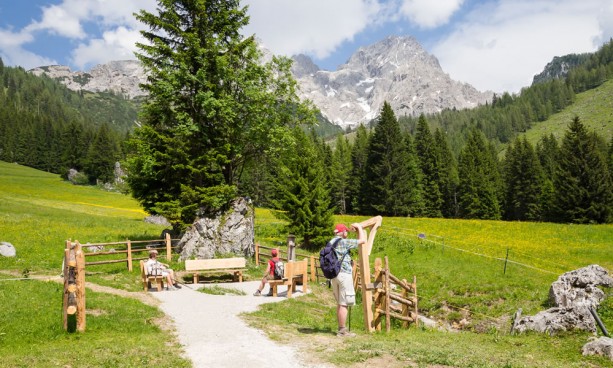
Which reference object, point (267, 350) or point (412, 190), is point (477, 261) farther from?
point (412, 190)

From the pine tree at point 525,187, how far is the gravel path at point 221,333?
64.0 m

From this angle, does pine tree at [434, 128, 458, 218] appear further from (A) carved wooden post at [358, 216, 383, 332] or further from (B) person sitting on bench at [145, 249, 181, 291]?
(A) carved wooden post at [358, 216, 383, 332]

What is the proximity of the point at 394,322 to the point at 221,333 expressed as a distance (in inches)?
268

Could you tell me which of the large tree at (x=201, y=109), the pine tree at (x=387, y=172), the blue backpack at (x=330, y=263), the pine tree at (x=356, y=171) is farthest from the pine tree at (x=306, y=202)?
the pine tree at (x=356, y=171)

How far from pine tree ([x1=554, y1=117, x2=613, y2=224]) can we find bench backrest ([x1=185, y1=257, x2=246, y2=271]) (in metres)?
45.1

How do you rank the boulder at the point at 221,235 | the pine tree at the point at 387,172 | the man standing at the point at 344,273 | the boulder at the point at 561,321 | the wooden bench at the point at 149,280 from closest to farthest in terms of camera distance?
the man standing at the point at 344,273
the boulder at the point at 561,321
the wooden bench at the point at 149,280
the boulder at the point at 221,235
the pine tree at the point at 387,172

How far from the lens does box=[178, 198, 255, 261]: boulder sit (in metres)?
25.5

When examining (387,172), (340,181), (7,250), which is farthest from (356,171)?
(7,250)

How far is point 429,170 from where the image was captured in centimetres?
7431

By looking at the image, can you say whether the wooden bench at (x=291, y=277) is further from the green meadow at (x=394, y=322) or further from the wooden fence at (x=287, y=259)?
the wooden fence at (x=287, y=259)

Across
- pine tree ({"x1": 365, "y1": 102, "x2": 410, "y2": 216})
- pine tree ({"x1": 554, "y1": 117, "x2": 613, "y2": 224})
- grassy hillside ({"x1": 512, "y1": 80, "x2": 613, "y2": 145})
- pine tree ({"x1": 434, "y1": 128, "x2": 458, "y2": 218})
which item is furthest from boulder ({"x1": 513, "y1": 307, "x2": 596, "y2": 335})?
grassy hillside ({"x1": 512, "y1": 80, "x2": 613, "y2": 145})

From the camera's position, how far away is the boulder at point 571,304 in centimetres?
1270

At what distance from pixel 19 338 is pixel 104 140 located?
340 ft

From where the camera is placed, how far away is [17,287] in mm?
15266
